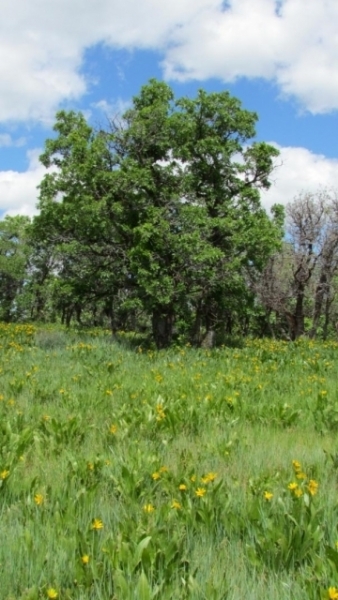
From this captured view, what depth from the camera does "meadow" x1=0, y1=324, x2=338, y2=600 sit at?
268cm

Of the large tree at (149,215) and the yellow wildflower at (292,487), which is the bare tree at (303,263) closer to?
the large tree at (149,215)

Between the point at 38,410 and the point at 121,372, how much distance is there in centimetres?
312

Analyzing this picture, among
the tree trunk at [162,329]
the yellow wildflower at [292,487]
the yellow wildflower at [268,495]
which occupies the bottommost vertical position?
the yellow wildflower at [268,495]

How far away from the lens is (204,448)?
4965 mm

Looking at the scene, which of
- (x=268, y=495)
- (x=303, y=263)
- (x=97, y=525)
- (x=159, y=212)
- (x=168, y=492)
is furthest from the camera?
(x=303, y=263)

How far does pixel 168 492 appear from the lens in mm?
3752

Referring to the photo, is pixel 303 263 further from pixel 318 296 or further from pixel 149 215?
pixel 149 215

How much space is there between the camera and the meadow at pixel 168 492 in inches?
105

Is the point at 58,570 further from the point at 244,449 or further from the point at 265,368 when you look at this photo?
the point at 265,368

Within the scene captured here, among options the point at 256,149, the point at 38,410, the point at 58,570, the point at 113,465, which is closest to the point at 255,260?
the point at 256,149

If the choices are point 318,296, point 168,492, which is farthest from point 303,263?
point 168,492

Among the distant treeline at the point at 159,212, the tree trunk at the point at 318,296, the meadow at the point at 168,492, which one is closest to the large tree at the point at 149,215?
the distant treeline at the point at 159,212

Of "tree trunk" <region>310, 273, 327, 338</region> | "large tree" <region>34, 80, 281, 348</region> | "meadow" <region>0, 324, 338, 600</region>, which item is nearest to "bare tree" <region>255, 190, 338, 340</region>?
"tree trunk" <region>310, 273, 327, 338</region>

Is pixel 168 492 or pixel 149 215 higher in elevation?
pixel 149 215
